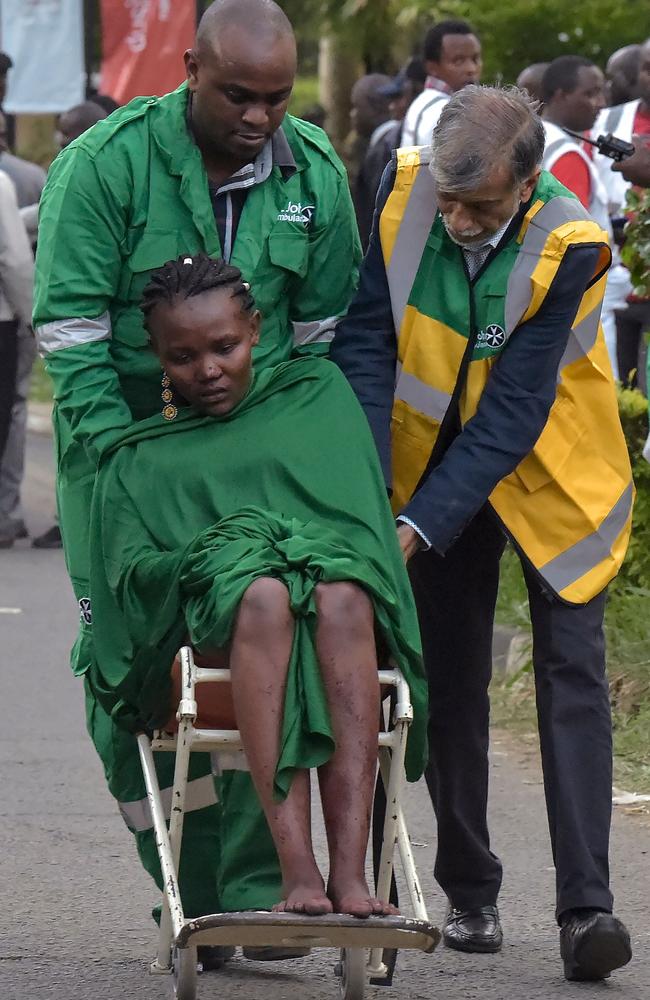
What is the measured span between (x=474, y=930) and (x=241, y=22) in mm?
1999

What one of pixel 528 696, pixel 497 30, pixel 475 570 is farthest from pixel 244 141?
pixel 497 30

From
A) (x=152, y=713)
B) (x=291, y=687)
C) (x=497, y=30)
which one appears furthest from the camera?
(x=497, y=30)

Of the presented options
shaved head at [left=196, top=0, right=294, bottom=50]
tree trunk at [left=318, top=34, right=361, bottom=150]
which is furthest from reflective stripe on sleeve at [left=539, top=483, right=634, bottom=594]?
tree trunk at [left=318, top=34, right=361, bottom=150]

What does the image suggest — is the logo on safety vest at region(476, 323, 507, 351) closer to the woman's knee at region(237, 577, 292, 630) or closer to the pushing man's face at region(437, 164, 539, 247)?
the pushing man's face at region(437, 164, 539, 247)

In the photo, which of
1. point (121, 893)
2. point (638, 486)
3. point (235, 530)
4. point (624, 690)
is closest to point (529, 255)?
point (235, 530)

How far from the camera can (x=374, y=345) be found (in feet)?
13.6

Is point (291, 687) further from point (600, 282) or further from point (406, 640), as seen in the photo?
point (600, 282)

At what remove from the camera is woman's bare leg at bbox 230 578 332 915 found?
3.41m

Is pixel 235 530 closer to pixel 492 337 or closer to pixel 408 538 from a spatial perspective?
pixel 408 538

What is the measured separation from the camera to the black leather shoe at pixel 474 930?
14.3 feet

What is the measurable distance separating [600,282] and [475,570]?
2.26 ft

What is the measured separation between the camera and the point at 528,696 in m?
6.57

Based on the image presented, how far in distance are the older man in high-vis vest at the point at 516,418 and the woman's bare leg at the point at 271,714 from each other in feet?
1.82

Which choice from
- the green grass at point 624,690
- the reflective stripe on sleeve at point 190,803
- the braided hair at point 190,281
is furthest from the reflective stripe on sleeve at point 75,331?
the green grass at point 624,690
